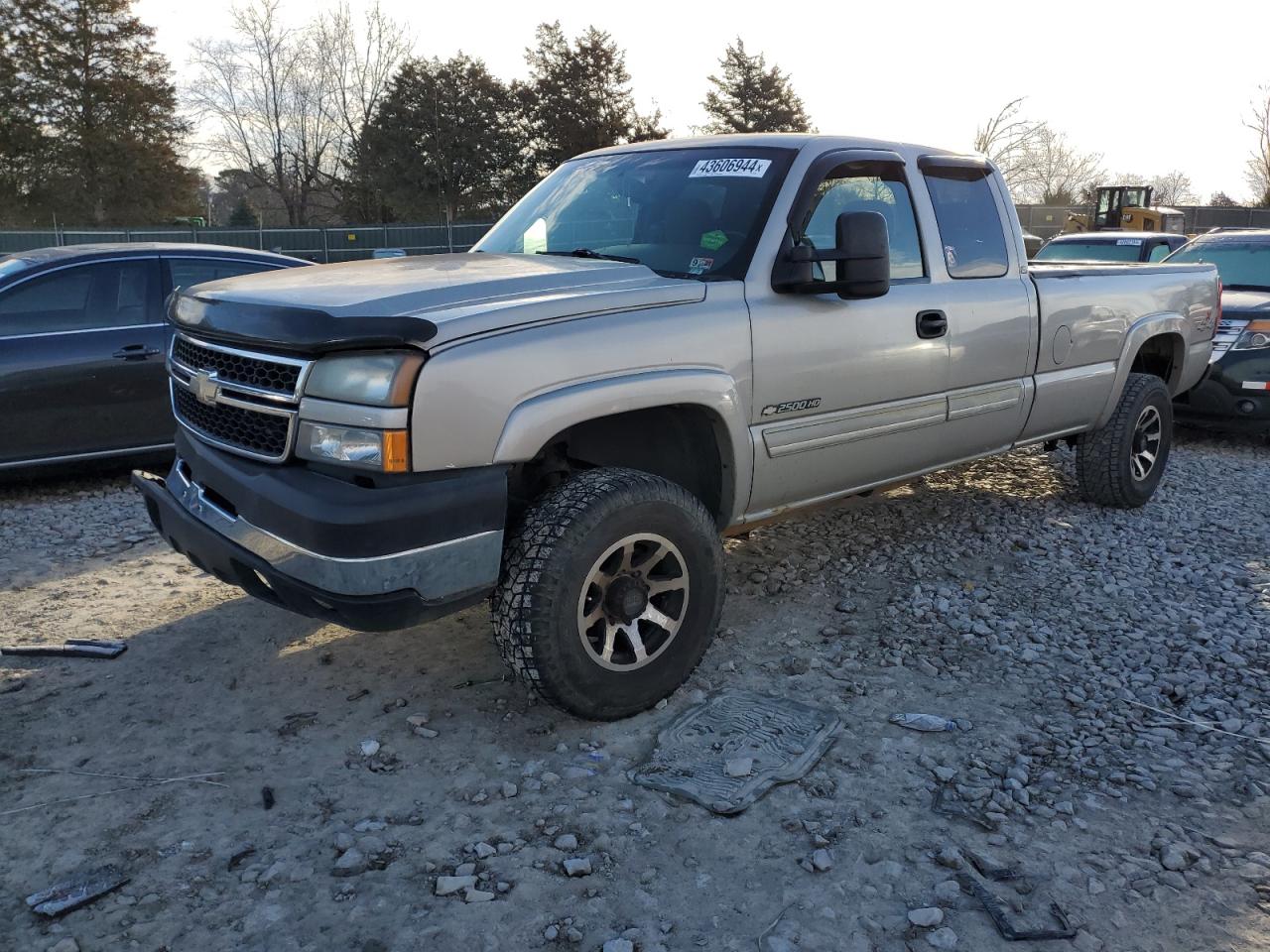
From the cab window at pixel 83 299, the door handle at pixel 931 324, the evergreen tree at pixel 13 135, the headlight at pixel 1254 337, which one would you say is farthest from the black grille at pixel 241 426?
the evergreen tree at pixel 13 135

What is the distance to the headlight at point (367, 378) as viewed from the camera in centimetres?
284

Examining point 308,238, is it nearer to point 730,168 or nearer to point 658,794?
point 730,168

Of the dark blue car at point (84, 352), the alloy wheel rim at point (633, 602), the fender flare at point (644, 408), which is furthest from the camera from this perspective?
the dark blue car at point (84, 352)

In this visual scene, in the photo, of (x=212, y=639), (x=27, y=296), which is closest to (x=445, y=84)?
(x=27, y=296)

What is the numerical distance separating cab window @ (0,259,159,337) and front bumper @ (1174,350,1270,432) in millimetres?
7479

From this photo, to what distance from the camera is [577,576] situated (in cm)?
318

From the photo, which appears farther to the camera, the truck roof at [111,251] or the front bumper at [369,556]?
the truck roof at [111,251]

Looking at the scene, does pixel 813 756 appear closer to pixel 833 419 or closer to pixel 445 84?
pixel 833 419

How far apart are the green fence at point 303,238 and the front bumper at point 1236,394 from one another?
18821 millimetres

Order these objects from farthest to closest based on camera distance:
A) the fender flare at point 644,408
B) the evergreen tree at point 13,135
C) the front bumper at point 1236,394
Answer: the evergreen tree at point 13,135 < the front bumper at point 1236,394 < the fender flare at point 644,408

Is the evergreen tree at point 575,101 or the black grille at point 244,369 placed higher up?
the evergreen tree at point 575,101

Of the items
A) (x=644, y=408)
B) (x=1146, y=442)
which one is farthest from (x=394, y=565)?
(x=1146, y=442)

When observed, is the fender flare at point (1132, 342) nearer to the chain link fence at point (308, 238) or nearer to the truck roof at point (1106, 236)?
the truck roof at point (1106, 236)

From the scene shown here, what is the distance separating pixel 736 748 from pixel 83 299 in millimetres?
5226
